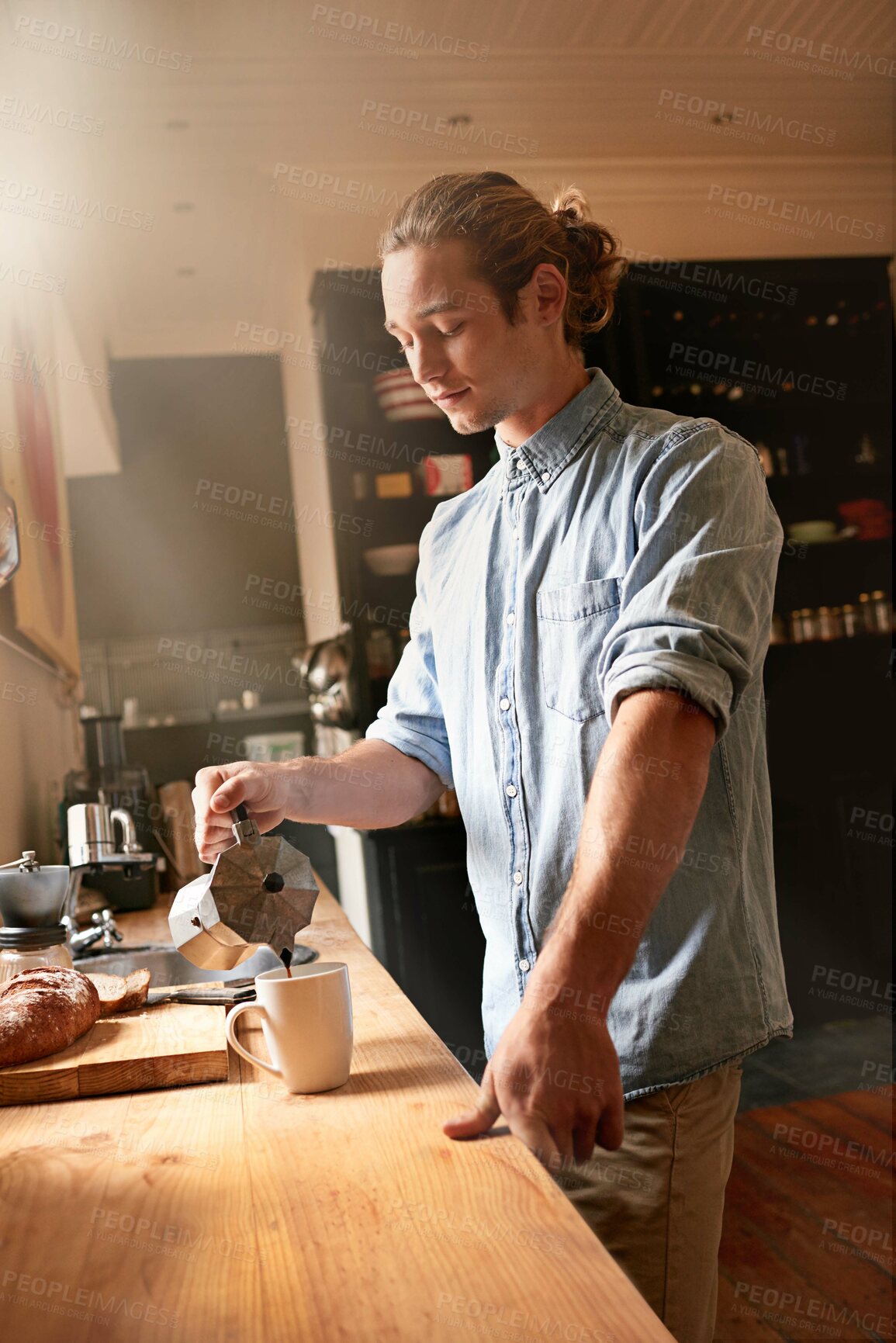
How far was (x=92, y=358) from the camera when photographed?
5.79 meters

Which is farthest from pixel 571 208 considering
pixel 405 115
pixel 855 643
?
pixel 855 643

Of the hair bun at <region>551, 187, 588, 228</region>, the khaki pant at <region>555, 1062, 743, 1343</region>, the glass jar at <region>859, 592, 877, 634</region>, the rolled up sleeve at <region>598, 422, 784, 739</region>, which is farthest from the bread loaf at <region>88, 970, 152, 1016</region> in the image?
the glass jar at <region>859, 592, 877, 634</region>

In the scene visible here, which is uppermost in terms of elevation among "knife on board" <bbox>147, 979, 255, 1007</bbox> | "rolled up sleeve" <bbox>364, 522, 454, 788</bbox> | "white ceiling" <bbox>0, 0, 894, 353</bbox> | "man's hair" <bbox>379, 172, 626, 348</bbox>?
"white ceiling" <bbox>0, 0, 894, 353</bbox>

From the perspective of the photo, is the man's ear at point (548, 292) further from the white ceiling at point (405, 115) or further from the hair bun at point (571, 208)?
the white ceiling at point (405, 115)

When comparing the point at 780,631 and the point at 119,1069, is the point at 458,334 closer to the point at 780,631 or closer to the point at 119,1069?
the point at 119,1069

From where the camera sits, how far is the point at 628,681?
34.2 inches

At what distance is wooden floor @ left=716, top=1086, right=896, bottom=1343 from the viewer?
2146mm

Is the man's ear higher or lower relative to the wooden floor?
higher

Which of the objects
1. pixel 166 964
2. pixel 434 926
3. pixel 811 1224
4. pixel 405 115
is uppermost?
A: pixel 405 115

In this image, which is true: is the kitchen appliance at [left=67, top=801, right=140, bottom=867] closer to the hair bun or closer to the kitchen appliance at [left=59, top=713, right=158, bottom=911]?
the kitchen appliance at [left=59, top=713, right=158, bottom=911]

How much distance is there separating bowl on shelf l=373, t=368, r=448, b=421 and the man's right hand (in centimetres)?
278

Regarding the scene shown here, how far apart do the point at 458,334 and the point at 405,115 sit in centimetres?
302

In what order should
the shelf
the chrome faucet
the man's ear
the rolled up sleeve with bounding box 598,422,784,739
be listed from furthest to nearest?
the shelf → the chrome faucet → the man's ear → the rolled up sleeve with bounding box 598,422,784,739

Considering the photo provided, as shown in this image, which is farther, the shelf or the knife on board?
the shelf
